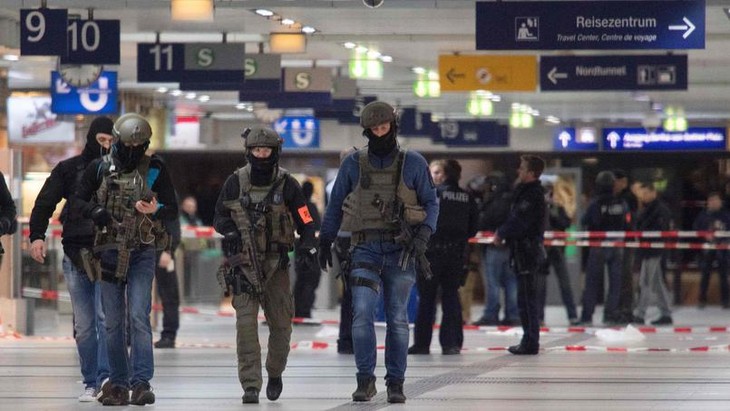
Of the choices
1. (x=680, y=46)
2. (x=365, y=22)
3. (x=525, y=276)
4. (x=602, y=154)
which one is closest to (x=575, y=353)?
(x=525, y=276)

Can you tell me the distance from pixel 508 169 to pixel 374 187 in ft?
82.5

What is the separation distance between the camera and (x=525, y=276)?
16188 millimetres

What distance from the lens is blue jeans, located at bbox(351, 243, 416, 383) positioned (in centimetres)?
1130

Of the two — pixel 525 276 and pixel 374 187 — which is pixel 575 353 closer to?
pixel 525 276

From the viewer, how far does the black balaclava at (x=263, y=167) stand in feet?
37.0

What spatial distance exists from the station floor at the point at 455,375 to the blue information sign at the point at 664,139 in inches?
575

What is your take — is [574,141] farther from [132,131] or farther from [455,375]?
[132,131]

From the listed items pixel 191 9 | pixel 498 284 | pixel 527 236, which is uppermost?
pixel 191 9

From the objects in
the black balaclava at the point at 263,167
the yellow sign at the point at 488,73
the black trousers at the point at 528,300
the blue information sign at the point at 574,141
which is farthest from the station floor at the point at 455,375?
the blue information sign at the point at 574,141

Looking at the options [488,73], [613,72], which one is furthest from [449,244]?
[488,73]

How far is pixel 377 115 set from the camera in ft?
37.4

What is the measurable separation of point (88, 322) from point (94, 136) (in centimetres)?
122

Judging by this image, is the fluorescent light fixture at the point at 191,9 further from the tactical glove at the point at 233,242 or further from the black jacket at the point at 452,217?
the tactical glove at the point at 233,242

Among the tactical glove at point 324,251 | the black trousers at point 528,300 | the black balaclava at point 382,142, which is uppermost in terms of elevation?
the black balaclava at point 382,142
